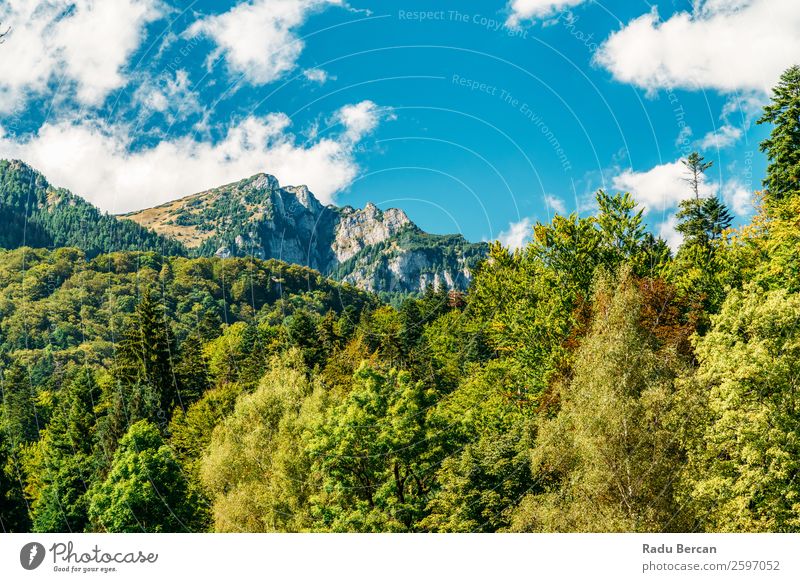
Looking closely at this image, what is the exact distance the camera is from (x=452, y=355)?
68.7 metres

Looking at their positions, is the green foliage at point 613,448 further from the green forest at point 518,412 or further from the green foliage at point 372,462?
the green foliage at point 372,462

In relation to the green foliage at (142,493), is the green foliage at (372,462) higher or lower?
higher

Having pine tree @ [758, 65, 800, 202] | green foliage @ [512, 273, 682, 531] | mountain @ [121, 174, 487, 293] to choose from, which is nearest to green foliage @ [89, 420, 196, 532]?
green foliage @ [512, 273, 682, 531]

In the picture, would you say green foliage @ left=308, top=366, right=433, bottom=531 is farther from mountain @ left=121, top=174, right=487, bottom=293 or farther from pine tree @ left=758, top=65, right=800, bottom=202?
mountain @ left=121, top=174, right=487, bottom=293

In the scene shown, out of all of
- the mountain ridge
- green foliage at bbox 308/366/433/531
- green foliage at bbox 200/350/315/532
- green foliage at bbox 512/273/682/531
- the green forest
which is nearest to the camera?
green foliage at bbox 512/273/682/531
